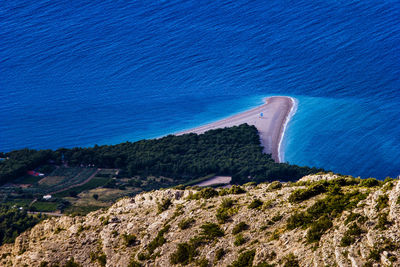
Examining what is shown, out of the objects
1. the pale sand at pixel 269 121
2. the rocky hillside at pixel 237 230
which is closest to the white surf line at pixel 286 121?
the pale sand at pixel 269 121

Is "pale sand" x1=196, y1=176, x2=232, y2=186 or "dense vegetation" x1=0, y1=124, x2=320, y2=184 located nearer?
"pale sand" x1=196, y1=176, x2=232, y2=186

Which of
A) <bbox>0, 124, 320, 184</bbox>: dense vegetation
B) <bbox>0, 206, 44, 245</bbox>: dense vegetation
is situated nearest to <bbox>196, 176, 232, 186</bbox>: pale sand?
<bbox>0, 124, 320, 184</bbox>: dense vegetation

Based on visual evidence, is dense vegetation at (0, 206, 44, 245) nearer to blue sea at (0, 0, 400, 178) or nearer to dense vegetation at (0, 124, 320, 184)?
dense vegetation at (0, 124, 320, 184)

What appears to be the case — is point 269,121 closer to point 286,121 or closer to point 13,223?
point 286,121

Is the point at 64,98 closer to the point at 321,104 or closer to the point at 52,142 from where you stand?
the point at 52,142

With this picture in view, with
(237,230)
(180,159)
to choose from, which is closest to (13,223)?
(237,230)

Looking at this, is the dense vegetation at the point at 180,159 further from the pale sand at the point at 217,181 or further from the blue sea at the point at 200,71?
the blue sea at the point at 200,71

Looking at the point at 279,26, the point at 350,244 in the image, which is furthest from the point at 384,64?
the point at 350,244
